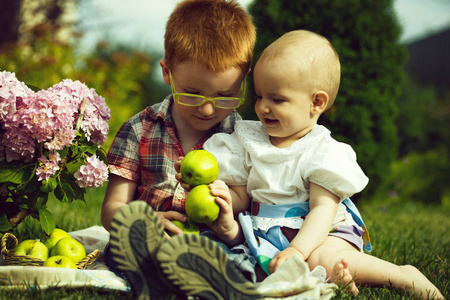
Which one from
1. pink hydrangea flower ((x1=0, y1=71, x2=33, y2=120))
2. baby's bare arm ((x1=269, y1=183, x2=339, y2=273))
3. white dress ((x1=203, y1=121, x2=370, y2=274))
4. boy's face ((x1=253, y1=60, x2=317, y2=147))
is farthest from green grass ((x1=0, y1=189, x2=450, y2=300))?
boy's face ((x1=253, y1=60, x2=317, y2=147))

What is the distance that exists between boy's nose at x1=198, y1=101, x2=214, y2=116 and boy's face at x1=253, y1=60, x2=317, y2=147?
276mm

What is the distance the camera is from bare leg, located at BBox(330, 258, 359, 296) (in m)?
2.19

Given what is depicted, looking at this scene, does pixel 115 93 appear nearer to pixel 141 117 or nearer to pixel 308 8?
pixel 308 8

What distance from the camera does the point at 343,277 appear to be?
2186 millimetres

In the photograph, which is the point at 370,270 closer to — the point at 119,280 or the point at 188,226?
the point at 188,226

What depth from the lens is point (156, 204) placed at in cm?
274

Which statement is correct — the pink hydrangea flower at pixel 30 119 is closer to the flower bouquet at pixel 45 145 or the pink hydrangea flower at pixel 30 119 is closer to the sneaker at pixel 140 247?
the flower bouquet at pixel 45 145

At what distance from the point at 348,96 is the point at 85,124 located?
381 centimetres

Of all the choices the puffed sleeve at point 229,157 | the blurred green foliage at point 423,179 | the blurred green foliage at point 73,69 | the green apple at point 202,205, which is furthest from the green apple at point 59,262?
the blurred green foliage at point 423,179

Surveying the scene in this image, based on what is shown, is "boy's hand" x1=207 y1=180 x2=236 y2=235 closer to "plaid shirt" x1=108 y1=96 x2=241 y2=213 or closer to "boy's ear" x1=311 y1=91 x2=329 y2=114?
"plaid shirt" x1=108 y1=96 x2=241 y2=213

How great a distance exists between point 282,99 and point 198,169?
2.15 feet

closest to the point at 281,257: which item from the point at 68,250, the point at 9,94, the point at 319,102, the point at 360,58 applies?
the point at 319,102

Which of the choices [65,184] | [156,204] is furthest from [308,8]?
[65,184]

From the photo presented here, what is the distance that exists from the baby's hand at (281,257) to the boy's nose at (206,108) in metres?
0.92
